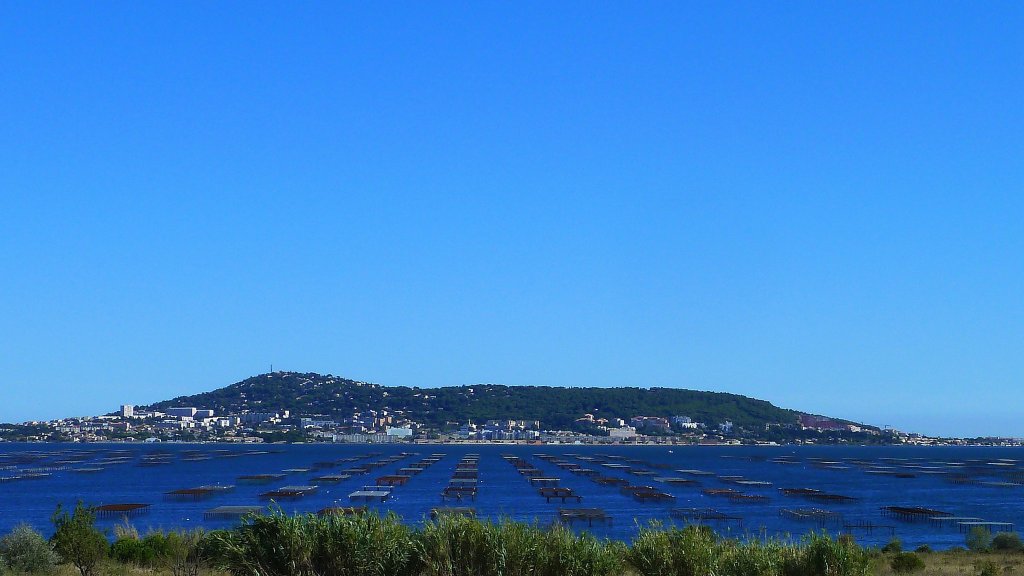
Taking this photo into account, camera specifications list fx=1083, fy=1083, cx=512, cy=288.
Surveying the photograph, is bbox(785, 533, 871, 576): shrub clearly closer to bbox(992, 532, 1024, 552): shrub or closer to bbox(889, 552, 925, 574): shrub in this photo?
bbox(889, 552, 925, 574): shrub

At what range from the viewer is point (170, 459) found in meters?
180

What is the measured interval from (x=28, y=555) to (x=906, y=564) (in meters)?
32.4

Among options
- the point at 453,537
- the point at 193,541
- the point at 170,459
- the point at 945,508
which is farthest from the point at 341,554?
the point at 170,459

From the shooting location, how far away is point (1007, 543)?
54.6 m

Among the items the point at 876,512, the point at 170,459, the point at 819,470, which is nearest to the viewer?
the point at 876,512

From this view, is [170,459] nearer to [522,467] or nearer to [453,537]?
[522,467]

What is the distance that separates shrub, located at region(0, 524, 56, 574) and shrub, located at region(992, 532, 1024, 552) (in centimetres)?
4311

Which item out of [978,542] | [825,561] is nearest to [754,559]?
[825,561]

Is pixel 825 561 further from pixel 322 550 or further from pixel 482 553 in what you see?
pixel 322 550

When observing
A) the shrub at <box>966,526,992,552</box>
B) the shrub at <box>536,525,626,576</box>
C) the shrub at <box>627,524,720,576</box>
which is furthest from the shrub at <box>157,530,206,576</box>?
the shrub at <box>966,526,992,552</box>

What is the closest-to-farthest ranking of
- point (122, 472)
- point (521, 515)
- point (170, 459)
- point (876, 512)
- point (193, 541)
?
point (193, 541) → point (521, 515) → point (876, 512) → point (122, 472) → point (170, 459)

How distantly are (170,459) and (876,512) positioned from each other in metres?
128

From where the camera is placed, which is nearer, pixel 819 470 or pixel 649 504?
pixel 649 504

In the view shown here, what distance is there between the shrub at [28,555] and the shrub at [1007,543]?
43.1 m
